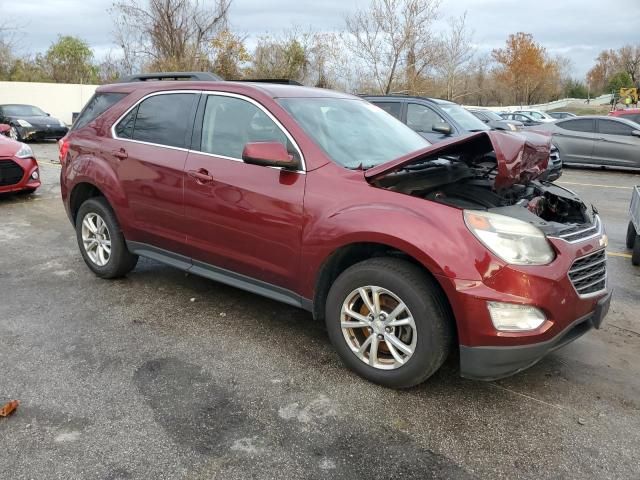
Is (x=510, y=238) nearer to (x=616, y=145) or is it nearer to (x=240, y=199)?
(x=240, y=199)

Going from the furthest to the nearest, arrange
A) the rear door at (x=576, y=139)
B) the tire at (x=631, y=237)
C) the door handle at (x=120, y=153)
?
the rear door at (x=576, y=139) → the tire at (x=631, y=237) → the door handle at (x=120, y=153)

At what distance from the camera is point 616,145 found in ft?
45.8

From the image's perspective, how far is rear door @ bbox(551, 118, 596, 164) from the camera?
1435 centimetres

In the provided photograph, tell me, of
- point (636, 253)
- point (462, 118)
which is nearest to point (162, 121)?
point (636, 253)

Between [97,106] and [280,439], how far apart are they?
3701mm

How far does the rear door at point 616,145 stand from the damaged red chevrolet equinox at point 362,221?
466 inches

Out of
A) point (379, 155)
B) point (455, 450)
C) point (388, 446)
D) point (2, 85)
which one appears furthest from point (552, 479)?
point (2, 85)

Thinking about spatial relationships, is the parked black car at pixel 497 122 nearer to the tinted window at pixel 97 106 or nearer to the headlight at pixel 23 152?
the tinted window at pixel 97 106

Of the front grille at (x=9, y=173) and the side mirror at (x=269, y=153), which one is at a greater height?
the side mirror at (x=269, y=153)

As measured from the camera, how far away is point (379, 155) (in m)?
3.73

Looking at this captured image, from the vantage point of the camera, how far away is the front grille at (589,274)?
114 inches

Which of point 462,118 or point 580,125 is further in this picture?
point 580,125

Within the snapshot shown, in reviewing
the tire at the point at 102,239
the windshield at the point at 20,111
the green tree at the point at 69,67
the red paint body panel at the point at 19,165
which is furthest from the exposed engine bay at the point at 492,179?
the green tree at the point at 69,67

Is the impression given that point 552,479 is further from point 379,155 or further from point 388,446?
point 379,155
